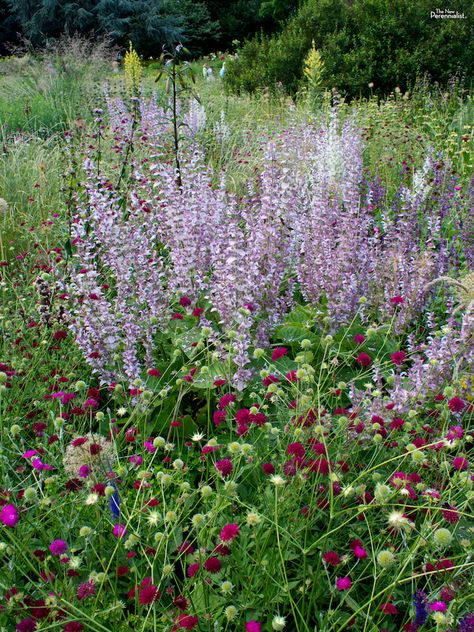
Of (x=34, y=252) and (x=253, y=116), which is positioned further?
(x=253, y=116)

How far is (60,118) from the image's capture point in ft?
28.2

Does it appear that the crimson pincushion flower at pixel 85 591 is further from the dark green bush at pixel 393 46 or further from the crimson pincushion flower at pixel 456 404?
the dark green bush at pixel 393 46

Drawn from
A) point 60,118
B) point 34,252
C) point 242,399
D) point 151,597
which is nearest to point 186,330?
point 242,399

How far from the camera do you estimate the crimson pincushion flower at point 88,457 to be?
5.88 ft

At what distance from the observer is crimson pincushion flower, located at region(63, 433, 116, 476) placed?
1792mm

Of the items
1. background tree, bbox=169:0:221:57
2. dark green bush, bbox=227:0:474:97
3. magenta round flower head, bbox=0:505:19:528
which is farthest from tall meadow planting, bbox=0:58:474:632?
background tree, bbox=169:0:221:57

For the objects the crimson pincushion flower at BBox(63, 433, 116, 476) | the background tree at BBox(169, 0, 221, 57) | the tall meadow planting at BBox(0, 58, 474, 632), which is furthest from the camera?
Result: the background tree at BBox(169, 0, 221, 57)

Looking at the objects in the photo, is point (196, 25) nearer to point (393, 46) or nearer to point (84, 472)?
point (393, 46)

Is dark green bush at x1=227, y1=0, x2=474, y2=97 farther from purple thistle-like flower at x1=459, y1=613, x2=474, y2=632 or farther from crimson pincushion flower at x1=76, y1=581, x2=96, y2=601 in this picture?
crimson pincushion flower at x1=76, y1=581, x2=96, y2=601

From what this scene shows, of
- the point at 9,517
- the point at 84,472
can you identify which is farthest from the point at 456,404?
the point at 9,517

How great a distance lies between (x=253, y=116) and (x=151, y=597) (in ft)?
28.5

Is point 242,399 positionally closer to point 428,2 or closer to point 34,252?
point 34,252

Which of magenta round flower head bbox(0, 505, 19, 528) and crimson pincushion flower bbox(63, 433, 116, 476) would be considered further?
crimson pincushion flower bbox(63, 433, 116, 476)

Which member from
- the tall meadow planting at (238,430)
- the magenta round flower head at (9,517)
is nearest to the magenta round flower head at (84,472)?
the tall meadow planting at (238,430)
